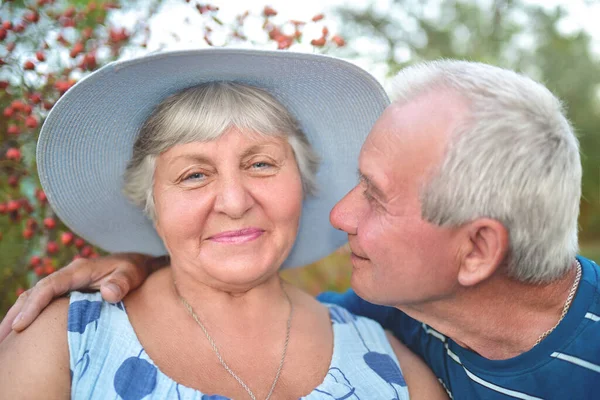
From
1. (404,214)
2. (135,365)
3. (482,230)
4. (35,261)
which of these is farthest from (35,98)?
(482,230)

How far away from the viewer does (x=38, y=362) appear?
1.98 metres

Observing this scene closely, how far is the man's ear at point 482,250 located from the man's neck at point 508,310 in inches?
4.7

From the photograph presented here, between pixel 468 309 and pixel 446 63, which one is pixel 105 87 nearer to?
pixel 446 63

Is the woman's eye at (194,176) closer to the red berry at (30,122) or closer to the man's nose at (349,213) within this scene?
the man's nose at (349,213)

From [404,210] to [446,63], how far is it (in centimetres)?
60

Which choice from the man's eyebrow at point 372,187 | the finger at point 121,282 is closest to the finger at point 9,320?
the finger at point 121,282

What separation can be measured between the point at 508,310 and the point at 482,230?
38 cm

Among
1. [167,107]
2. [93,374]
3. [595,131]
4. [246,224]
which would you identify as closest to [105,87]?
[167,107]

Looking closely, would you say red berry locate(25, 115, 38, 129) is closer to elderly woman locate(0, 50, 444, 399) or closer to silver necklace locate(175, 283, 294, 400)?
elderly woman locate(0, 50, 444, 399)

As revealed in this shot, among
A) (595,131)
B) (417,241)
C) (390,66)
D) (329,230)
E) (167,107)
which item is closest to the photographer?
(417,241)

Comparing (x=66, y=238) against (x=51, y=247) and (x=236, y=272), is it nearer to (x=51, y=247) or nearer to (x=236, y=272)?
(x=51, y=247)

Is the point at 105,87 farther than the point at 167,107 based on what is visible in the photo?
No

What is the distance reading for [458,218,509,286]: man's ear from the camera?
1919mm

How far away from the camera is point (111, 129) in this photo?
2426 mm
